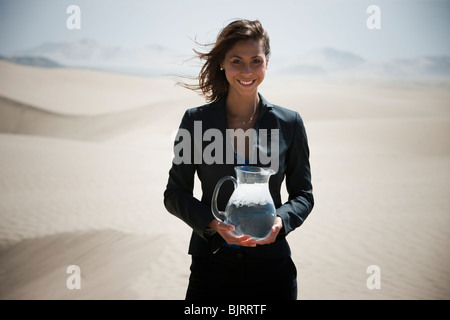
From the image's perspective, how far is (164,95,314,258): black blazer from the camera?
6.70 feet

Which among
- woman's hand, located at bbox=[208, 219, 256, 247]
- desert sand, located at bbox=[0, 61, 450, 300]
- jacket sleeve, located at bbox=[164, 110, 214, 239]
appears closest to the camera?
woman's hand, located at bbox=[208, 219, 256, 247]

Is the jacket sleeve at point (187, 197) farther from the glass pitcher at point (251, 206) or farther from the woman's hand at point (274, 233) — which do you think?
the woman's hand at point (274, 233)

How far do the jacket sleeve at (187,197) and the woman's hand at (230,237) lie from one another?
0.08 metres

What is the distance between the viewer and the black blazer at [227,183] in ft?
6.70

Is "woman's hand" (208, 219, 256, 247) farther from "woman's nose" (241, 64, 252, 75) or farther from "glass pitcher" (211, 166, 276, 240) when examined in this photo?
"woman's nose" (241, 64, 252, 75)

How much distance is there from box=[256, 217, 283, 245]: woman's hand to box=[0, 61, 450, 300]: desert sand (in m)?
3.71

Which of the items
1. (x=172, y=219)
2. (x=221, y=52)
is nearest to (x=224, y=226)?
(x=221, y=52)

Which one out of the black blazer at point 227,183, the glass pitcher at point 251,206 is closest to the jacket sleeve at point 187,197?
the black blazer at point 227,183

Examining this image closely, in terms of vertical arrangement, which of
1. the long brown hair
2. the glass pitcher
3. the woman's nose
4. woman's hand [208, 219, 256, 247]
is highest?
the long brown hair

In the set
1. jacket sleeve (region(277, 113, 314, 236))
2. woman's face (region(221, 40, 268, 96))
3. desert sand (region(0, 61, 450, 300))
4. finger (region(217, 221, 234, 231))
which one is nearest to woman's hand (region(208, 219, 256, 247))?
finger (region(217, 221, 234, 231))

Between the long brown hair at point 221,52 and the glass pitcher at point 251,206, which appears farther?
the long brown hair at point 221,52

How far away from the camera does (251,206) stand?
1.86 metres

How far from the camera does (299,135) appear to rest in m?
2.19

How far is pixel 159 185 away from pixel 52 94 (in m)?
27.2
